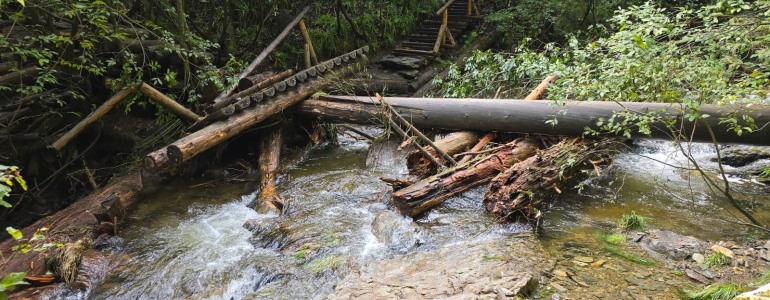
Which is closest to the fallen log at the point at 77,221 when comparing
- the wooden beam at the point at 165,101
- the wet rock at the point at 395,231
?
the wooden beam at the point at 165,101

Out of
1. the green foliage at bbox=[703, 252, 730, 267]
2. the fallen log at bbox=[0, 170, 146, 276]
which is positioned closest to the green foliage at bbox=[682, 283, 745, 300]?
the green foliage at bbox=[703, 252, 730, 267]

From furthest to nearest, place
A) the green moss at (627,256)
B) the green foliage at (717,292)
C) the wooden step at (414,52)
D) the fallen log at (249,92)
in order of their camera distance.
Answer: the wooden step at (414,52) < the fallen log at (249,92) < the green moss at (627,256) < the green foliage at (717,292)

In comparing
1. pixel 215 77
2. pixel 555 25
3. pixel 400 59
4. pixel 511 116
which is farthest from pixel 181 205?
pixel 555 25

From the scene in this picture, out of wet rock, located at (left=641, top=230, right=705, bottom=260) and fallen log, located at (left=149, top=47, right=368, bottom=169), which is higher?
fallen log, located at (left=149, top=47, right=368, bottom=169)

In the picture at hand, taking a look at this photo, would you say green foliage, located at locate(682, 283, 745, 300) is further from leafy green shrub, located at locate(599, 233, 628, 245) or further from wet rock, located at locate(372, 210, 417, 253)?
wet rock, located at locate(372, 210, 417, 253)

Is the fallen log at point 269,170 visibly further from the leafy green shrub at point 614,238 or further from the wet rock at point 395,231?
the leafy green shrub at point 614,238

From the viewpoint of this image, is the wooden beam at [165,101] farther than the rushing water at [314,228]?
Yes

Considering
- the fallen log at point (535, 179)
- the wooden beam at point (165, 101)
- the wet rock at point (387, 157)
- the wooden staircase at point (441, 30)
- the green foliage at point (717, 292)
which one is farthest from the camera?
the wooden staircase at point (441, 30)

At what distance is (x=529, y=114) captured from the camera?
21.3 feet

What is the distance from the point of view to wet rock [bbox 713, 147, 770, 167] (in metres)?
7.35

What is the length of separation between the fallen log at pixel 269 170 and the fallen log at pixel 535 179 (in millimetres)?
2850

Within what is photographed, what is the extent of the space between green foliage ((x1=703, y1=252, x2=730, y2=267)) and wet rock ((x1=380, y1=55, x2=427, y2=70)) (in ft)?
29.6

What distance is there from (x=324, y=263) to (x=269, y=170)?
306 cm

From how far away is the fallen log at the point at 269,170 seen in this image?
20.4ft
